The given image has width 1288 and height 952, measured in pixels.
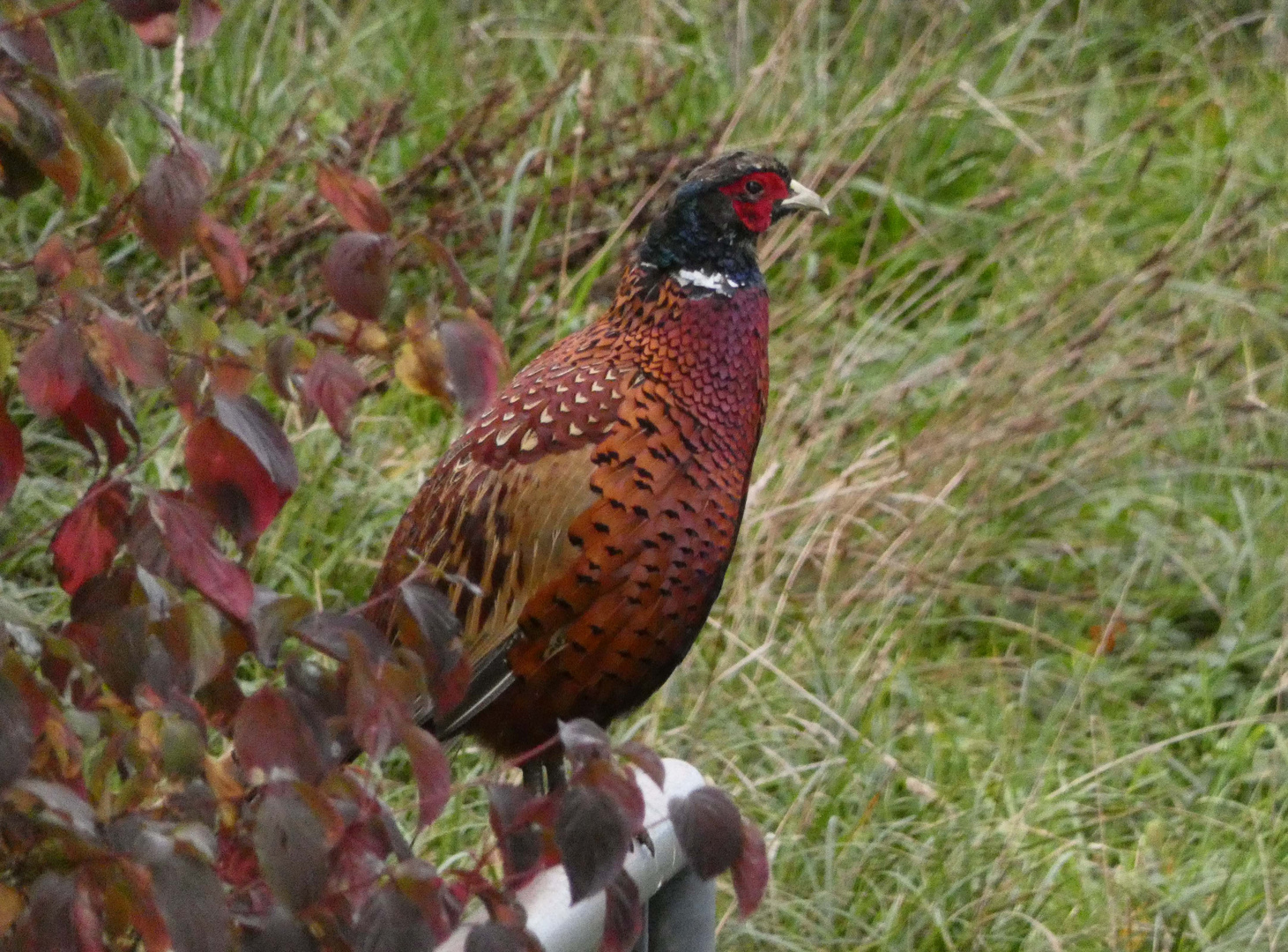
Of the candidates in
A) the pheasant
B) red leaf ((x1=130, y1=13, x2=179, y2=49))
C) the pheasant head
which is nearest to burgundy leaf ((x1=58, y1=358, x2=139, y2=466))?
red leaf ((x1=130, y1=13, x2=179, y2=49))

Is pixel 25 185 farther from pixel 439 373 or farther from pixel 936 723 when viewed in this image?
pixel 936 723

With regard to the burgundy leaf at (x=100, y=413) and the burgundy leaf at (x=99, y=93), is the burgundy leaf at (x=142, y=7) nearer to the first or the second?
the burgundy leaf at (x=99, y=93)

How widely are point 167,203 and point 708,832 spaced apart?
1.92 feet

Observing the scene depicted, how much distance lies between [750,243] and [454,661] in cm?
138

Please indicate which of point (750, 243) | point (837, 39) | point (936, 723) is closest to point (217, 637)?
point (750, 243)

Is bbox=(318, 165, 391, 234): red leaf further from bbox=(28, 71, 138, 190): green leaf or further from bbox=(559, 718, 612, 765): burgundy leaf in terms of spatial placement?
bbox=(559, 718, 612, 765): burgundy leaf

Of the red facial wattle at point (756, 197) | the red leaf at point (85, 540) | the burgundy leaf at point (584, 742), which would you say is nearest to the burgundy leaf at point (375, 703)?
the burgundy leaf at point (584, 742)

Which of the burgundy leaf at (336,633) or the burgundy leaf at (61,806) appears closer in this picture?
the burgundy leaf at (61,806)

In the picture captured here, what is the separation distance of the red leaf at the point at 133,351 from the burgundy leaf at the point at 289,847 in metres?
0.30

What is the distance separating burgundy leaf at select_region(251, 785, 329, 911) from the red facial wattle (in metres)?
1.64

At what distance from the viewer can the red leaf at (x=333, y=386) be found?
54.2 inches

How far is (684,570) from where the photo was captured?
2.54 metres

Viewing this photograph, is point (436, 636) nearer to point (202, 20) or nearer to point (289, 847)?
point (289, 847)

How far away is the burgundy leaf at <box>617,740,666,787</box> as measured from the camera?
133cm
